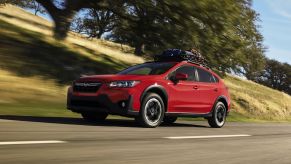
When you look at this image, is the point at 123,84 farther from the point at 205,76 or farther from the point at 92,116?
the point at 205,76

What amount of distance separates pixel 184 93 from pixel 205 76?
128cm

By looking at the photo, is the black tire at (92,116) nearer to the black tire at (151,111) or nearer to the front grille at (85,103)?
the front grille at (85,103)

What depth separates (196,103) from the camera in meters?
13.3

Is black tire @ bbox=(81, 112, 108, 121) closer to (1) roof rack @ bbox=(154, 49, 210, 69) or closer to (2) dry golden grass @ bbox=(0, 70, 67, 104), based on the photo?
(1) roof rack @ bbox=(154, 49, 210, 69)

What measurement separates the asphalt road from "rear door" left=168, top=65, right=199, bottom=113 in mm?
1681

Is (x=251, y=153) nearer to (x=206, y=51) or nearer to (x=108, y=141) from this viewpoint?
(x=108, y=141)

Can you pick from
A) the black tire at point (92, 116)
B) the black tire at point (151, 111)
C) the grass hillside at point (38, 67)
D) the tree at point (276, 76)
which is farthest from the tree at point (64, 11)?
the tree at point (276, 76)

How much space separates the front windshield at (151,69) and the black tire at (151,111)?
729mm

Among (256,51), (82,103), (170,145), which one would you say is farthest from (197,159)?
(256,51)

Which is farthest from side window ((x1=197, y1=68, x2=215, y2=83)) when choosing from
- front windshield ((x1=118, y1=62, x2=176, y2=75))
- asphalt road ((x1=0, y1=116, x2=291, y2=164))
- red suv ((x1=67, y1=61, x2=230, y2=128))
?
asphalt road ((x1=0, y1=116, x2=291, y2=164))

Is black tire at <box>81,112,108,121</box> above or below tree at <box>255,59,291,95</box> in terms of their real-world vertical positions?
below

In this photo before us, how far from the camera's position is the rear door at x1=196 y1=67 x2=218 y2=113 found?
44.0 feet

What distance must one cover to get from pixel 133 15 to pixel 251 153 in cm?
1767

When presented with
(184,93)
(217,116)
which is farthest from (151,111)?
(217,116)
